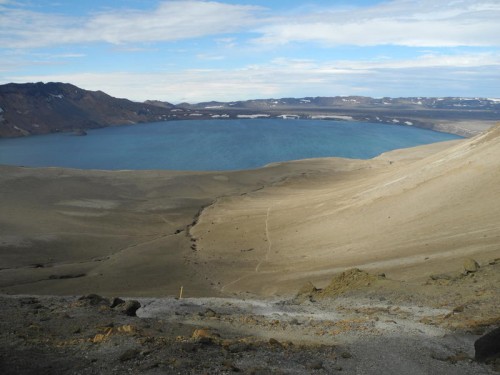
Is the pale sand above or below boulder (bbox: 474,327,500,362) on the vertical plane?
below

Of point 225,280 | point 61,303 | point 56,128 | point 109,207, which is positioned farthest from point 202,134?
point 61,303

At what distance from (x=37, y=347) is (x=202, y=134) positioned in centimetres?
8845

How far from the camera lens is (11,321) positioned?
8.12 meters

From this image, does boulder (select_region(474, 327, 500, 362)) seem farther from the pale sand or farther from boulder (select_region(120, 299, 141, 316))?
boulder (select_region(120, 299, 141, 316))

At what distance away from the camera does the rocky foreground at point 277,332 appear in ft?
21.1

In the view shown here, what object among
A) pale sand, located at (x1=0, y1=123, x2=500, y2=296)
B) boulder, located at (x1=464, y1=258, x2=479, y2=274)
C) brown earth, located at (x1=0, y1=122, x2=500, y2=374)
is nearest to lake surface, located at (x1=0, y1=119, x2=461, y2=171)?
brown earth, located at (x1=0, y1=122, x2=500, y2=374)

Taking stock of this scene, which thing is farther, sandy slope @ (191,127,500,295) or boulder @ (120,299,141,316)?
sandy slope @ (191,127,500,295)

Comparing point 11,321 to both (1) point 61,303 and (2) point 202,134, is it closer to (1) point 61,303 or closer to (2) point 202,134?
(1) point 61,303

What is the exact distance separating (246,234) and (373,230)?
608 cm

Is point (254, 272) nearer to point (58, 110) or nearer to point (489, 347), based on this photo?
point (489, 347)

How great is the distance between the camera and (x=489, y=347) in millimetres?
6793

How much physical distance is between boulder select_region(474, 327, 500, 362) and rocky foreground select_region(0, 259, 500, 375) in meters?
0.01

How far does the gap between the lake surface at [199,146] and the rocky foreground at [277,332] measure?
47672 millimetres

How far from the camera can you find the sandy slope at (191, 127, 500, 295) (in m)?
14.2
